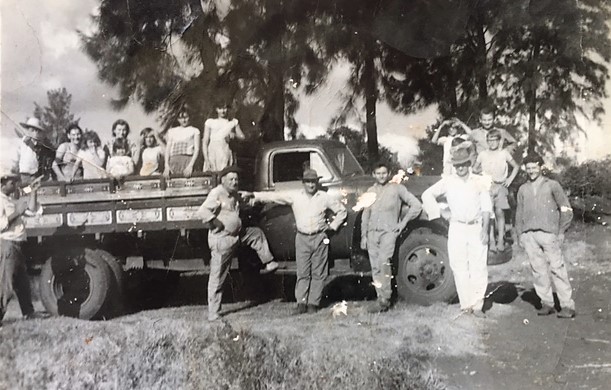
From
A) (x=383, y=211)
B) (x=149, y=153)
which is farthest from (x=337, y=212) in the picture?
(x=149, y=153)

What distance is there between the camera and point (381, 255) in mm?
3322

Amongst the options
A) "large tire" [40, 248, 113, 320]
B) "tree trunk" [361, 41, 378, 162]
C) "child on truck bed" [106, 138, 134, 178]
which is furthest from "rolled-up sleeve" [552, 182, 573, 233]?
"large tire" [40, 248, 113, 320]

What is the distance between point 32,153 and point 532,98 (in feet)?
9.56

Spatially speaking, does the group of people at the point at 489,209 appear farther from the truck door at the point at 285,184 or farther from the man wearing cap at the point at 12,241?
the man wearing cap at the point at 12,241

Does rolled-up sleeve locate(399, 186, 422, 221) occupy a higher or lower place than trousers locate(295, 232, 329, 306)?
higher

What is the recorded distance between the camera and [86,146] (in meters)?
3.24

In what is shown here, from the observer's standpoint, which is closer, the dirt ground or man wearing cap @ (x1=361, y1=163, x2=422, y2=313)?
the dirt ground

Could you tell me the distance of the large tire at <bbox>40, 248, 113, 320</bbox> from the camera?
3.22 metres

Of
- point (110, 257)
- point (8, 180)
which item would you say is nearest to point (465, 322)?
point (110, 257)

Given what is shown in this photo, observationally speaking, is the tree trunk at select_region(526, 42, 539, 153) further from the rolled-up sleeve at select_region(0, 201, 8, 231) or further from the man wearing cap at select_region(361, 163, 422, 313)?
the rolled-up sleeve at select_region(0, 201, 8, 231)

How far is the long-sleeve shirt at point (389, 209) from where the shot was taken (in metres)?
3.34

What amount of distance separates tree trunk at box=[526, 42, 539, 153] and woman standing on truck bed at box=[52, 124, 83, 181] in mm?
2613

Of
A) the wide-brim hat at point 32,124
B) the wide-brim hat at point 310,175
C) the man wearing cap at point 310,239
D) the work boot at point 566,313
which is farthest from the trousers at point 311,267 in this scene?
the wide-brim hat at point 32,124

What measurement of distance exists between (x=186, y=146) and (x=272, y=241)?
2.47ft
